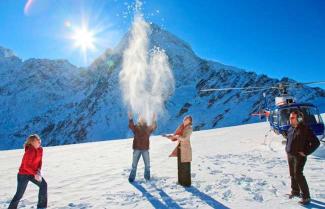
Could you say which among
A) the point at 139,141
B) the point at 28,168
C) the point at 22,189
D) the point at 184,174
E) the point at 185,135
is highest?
the point at 185,135

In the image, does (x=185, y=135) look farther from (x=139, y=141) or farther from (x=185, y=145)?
(x=139, y=141)

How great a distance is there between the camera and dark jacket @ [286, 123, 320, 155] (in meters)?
8.60

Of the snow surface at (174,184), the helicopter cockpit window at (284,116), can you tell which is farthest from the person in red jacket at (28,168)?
the helicopter cockpit window at (284,116)

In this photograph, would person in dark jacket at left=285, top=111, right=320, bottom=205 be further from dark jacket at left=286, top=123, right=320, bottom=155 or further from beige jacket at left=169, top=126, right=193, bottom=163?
beige jacket at left=169, top=126, right=193, bottom=163

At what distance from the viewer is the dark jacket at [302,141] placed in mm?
8602

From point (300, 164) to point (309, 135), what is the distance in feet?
2.15

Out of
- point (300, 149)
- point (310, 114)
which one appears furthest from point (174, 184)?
point (310, 114)

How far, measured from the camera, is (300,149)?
28.5 ft

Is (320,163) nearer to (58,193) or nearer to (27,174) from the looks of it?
(58,193)

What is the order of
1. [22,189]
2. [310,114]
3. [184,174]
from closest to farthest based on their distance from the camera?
[22,189] < [184,174] < [310,114]

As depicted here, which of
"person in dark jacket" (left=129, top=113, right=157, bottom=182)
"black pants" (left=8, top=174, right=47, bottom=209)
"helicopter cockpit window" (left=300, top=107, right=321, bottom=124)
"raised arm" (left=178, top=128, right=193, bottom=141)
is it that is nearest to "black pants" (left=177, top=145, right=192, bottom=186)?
"raised arm" (left=178, top=128, right=193, bottom=141)

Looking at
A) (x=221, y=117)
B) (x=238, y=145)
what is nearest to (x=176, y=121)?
(x=221, y=117)

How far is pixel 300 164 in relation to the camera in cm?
867

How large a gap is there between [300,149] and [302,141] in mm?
178
